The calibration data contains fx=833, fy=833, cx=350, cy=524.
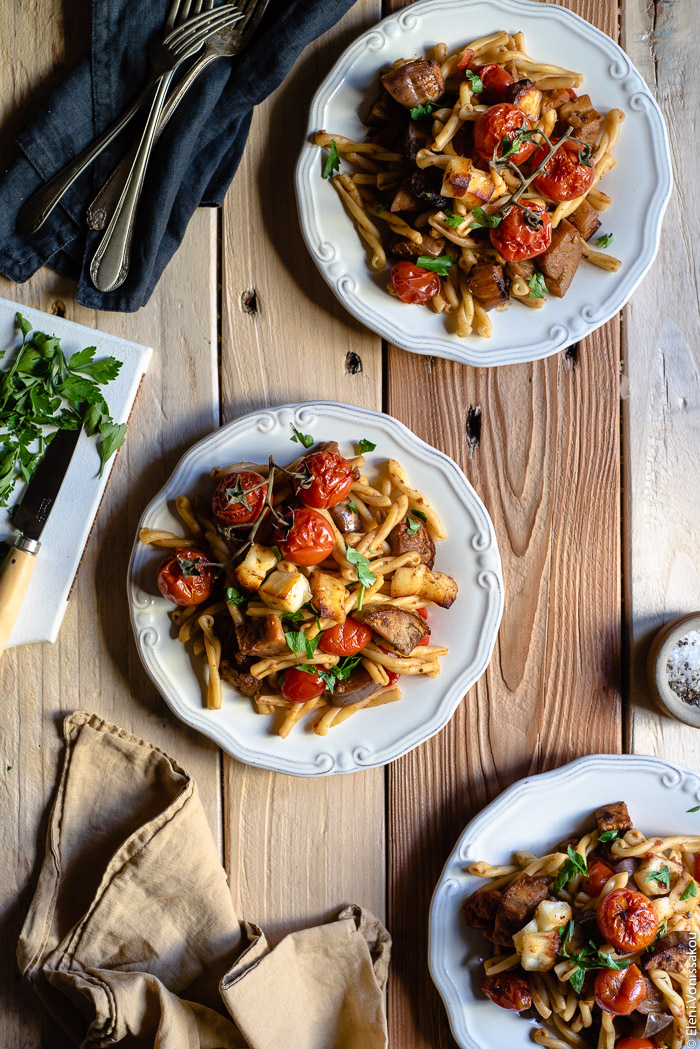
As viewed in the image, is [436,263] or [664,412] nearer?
[436,263]

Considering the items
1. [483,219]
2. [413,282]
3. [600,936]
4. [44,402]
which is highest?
[483,219]

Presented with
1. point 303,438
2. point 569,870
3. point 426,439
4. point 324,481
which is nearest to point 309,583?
point 324,481

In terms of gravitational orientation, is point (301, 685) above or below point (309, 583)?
below

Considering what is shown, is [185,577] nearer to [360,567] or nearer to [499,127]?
[360,567]

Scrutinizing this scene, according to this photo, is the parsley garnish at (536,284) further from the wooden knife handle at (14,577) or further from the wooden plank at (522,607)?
the wooden knife handle at (14,577)

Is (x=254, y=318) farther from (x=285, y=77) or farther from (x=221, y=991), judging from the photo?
(x=221, y=991)

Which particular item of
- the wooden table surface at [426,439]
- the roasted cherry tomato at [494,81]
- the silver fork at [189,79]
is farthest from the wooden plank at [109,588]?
the roasted cherry tomato at [494,81]

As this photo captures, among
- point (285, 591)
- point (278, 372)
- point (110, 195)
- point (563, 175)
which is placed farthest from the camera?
point (278, 372)
